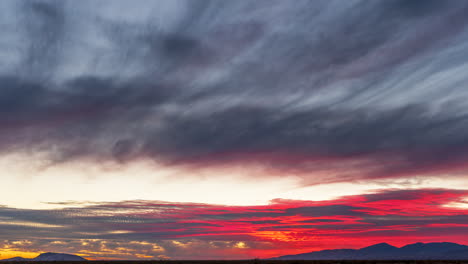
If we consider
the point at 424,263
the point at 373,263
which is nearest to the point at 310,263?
the point at 373,263

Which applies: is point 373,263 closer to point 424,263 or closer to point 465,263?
point 424,263

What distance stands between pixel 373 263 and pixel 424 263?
1075 cm

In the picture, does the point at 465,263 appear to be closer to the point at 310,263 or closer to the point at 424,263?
the point at 424,263

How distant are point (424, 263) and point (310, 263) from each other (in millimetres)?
24999

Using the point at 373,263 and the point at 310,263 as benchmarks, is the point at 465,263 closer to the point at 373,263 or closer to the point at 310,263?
the point at 373,263

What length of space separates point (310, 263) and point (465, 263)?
3586 cm

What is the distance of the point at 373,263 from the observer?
98.6 m

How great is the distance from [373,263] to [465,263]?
20.8 metres

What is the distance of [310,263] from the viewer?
9569 centimetres

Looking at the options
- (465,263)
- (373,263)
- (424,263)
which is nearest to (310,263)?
(373,263)

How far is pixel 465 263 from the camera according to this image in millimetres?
Answer: 98188

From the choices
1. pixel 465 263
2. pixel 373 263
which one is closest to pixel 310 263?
pixel 373 263
